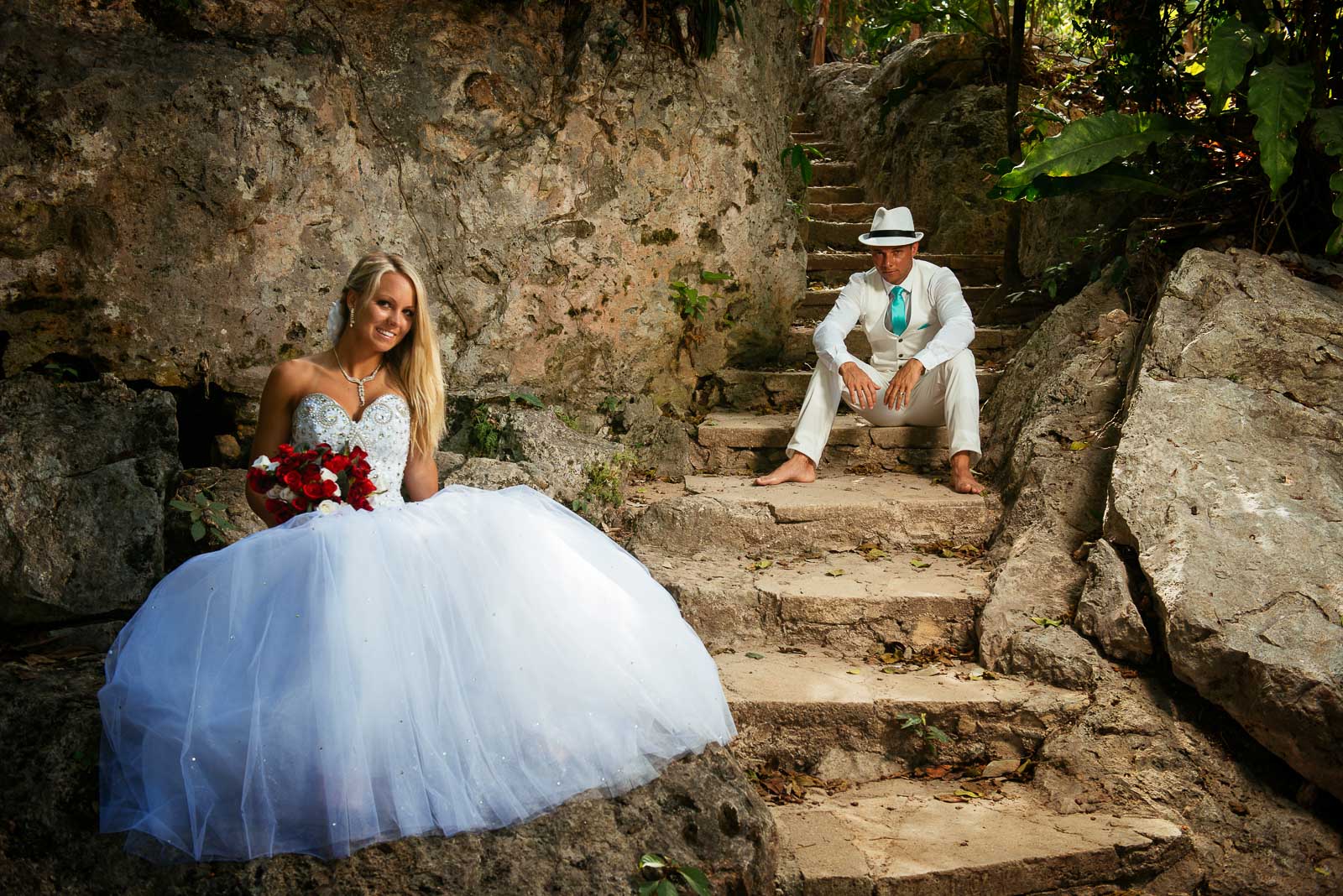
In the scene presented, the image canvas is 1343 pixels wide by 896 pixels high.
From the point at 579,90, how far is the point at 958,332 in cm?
240

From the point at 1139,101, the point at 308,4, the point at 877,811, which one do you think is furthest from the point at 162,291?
the point at 1139,101

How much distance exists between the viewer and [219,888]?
2.34 m

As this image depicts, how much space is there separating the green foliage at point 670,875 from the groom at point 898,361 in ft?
9.54

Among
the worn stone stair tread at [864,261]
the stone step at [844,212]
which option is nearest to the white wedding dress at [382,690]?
the worn stone stair tread at [864,261]

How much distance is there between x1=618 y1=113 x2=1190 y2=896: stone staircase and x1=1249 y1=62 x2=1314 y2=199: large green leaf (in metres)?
2.01

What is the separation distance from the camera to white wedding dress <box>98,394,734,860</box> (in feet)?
7.73

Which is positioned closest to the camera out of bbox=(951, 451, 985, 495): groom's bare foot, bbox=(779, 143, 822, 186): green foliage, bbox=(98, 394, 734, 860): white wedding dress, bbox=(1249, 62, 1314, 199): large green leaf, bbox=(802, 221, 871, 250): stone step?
bbox=(98, 394, 734, 860): white wedding dress

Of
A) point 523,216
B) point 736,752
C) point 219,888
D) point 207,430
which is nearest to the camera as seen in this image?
point 219,888

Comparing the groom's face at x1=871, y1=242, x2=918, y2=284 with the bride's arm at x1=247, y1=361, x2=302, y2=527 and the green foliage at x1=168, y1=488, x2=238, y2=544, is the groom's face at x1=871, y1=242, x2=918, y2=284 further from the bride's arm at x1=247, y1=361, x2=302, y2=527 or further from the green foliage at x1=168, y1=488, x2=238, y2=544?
the green foliage at x1=168, y1=488, x2=238, y2=544

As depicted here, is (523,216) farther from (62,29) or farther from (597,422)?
(62,29)

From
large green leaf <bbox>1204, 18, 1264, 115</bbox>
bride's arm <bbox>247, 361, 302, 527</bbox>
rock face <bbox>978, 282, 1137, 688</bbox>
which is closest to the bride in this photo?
bride's arm <bbox>247, 361, 302, 527</bbox>

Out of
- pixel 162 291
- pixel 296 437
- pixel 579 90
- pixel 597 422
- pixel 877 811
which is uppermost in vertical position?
pixel 579 90

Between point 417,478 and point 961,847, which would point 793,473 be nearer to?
point 417,478

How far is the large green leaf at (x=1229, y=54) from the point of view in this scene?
4875 mm
